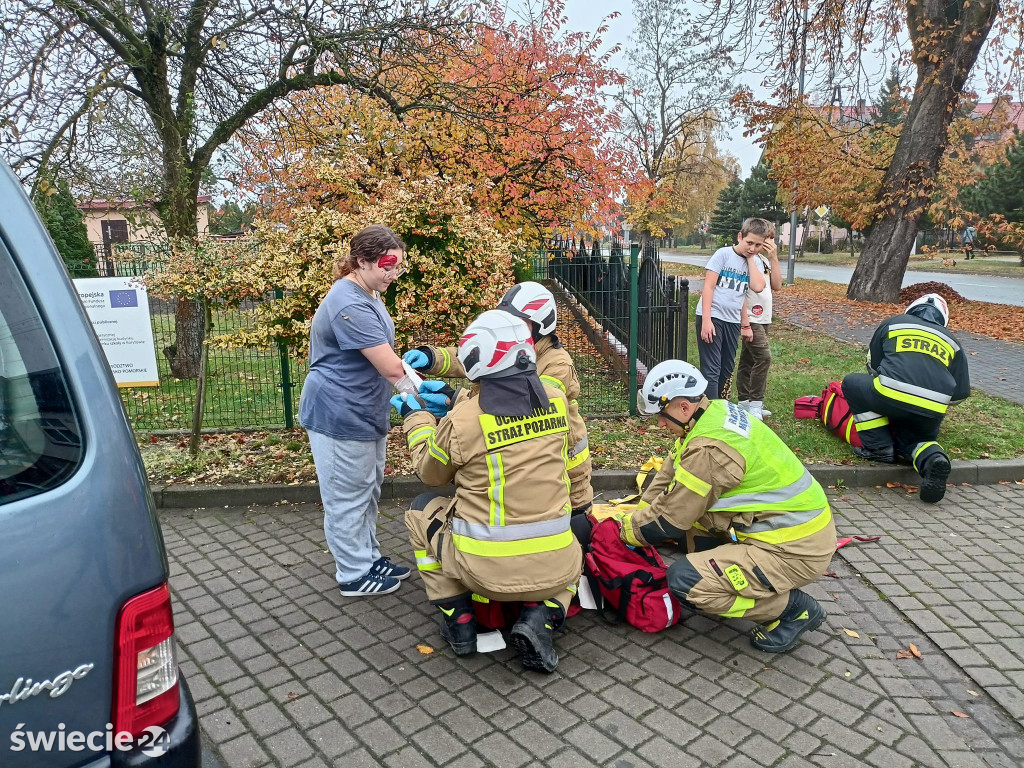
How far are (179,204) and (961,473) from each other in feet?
28.8

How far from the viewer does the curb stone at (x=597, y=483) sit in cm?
529

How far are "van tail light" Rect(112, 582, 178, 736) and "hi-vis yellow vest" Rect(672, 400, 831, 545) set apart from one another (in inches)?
93.0

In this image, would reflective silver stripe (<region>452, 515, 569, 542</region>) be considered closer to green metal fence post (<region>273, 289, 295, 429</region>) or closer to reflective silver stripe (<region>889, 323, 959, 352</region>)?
green metal fence post (<region>273, 289, 295, 429</region>)

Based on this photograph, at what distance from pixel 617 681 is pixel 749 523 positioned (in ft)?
3.14

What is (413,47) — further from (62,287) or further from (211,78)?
(62,287)

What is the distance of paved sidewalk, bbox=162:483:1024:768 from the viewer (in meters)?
2.77

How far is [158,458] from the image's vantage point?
19.1 feet

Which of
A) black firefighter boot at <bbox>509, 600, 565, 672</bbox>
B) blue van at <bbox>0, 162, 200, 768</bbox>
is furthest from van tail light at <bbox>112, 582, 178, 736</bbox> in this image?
black firefighter boot at <bbox>509, 600, 565, 672</bbox>

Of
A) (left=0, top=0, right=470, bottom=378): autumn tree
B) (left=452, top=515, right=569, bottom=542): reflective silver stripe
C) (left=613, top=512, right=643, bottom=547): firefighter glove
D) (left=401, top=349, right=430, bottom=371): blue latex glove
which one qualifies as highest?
(left=0, top=0, right=470, bottom=378): autumn tree

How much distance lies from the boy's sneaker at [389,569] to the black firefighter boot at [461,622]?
78 centimetres

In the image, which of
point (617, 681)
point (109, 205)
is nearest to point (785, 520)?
point (617, 681)

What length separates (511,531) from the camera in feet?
10.1

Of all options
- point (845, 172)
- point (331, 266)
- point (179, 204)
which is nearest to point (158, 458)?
point (331, 266)

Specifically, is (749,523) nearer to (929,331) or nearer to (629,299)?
(929,331)
